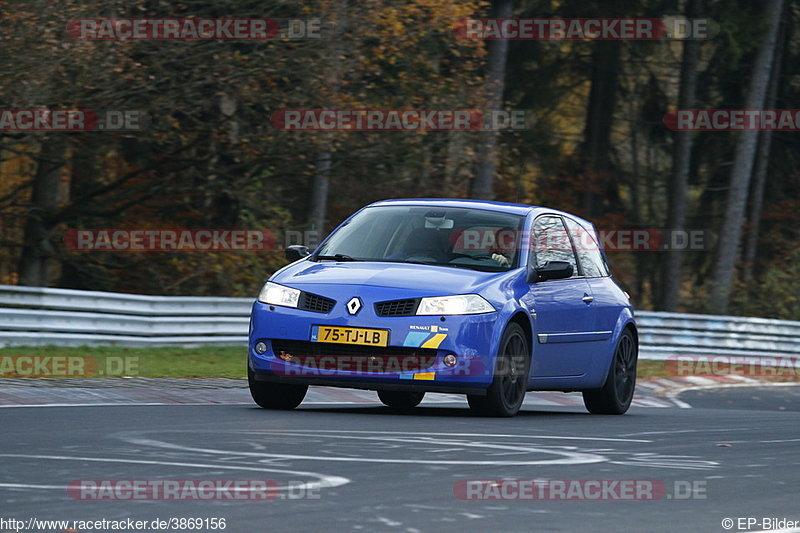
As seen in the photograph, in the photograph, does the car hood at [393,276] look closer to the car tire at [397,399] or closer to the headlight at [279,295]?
the headlight at [279,295]

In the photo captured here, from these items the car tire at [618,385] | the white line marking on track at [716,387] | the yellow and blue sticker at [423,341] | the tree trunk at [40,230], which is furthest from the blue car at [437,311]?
the tree trunk at [40,230]

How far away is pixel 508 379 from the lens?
11258 millimetres

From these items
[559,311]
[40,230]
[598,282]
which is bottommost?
[40,230]

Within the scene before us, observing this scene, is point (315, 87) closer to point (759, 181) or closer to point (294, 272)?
point (294, 272)

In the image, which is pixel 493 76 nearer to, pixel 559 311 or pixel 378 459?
pixel 559 311

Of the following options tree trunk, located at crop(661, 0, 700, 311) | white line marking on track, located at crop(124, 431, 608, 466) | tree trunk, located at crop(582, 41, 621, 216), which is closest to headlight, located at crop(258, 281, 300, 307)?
white line marking on track, located at crop(124, 431, 608, 466)

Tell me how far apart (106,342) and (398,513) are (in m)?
13.0

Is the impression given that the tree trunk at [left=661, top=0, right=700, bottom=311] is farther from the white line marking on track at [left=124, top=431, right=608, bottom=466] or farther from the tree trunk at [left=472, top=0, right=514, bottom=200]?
the white line marking on track at [left=124, top=431, right=608, bottom=466]

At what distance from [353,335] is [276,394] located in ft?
3.78

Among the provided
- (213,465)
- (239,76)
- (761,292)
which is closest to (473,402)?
(213,465)

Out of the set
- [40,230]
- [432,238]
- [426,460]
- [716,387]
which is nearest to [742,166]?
[716,387]

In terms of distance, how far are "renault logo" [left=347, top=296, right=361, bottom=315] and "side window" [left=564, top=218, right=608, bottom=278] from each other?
9.71ft

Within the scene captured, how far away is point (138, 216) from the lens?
1080 inches

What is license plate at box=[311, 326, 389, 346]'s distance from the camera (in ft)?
35.1
